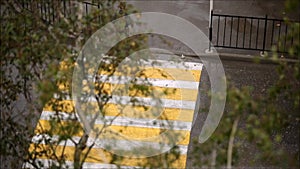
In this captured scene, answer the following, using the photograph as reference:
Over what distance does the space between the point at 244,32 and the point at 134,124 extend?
5.35 m

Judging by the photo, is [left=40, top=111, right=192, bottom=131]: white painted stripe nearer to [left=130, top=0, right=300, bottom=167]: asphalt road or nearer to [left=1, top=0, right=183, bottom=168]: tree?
[left=1, top=0, right=183, bottom=168]: tree

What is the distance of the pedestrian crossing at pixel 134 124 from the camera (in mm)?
9742

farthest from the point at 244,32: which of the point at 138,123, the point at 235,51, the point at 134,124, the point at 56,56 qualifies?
the point at 56,56

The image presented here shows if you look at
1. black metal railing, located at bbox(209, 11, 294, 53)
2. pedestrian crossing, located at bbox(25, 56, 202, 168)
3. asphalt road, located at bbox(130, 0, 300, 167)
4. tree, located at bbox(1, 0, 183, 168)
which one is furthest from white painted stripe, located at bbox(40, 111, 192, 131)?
black metal railing, located at bbox(209, 11, 294, 53)

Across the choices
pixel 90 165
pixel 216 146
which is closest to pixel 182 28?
pixel 90 165

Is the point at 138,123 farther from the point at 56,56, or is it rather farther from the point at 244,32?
the point at 244,32

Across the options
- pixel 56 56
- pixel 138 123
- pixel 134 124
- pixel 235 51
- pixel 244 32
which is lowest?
pixel 134 124

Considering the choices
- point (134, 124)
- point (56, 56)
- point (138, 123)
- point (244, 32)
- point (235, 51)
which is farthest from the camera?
point (244, 32)

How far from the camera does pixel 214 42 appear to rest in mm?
19266

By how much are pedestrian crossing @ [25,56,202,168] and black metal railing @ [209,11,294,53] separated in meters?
1.38

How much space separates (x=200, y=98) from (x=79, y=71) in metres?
→ 7.37

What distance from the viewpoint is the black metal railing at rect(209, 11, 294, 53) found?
1914cm

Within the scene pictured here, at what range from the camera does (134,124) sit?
615 inches

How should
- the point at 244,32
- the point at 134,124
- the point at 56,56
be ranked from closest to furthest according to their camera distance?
the point at 56,56 → the point at 134,124 → the point at 244,32
